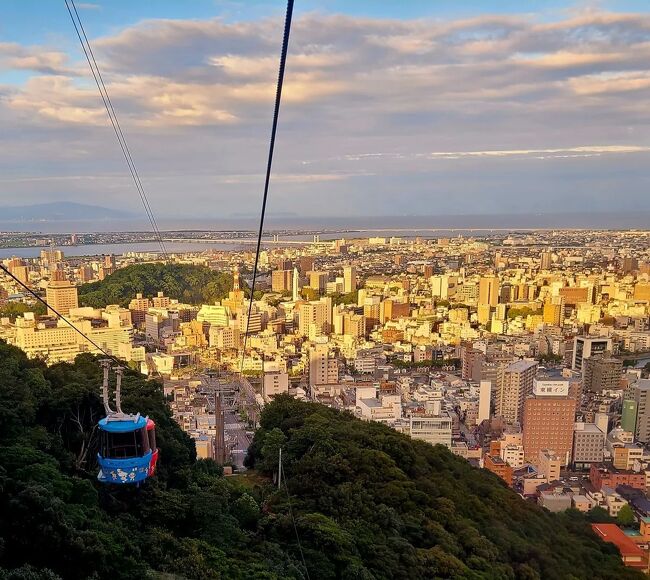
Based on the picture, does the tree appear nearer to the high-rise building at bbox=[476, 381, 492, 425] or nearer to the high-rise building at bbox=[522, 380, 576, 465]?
the high-rise building at bbox=[522, 380, 576, 465]

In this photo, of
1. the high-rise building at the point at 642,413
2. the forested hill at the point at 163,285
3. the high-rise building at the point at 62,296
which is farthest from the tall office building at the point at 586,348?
the high-rise building at the point at 62,296

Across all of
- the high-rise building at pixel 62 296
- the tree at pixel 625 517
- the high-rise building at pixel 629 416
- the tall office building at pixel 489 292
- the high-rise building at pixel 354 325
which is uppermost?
the high-rise building at pixel 62 296

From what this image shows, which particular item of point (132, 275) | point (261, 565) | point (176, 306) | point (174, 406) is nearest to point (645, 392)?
point (174, 406)

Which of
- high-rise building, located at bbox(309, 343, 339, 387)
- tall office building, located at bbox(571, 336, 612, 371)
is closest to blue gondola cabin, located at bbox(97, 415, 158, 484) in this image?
high-rise building, located at bbox(309, 343, 339, 387)

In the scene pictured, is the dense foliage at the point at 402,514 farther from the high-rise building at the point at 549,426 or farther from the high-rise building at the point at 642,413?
the high-rise building at the point at 642,413

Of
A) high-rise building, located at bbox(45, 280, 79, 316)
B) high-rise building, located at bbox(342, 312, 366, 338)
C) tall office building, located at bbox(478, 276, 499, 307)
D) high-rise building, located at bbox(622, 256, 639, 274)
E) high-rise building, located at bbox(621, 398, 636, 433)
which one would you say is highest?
high-rise building, located at bbox(622, 256, 639, 274)

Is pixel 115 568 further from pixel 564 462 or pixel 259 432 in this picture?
pixel 564 462

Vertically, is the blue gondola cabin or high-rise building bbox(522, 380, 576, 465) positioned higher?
the blue gondola cabin

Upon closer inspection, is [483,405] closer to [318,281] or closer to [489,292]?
Answer: [489,292]
